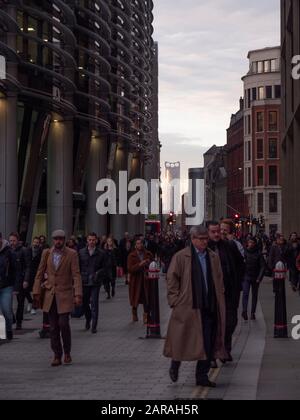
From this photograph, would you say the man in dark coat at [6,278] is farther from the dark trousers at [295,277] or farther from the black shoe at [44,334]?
the dark trousers at [295,277]

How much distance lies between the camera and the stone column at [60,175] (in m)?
44.8

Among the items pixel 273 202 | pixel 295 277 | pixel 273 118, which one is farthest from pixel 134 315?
pixel 273 118

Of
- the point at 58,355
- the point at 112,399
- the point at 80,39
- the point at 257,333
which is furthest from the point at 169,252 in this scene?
the point at 112,399

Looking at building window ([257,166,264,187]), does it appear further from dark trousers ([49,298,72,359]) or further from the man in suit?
dark trousers ([49,298,72,359])

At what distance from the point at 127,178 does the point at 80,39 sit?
16.3 metres

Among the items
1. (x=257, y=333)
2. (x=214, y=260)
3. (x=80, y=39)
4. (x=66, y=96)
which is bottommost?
(x=257, y=333)

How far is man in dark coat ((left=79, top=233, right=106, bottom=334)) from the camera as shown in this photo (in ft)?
53.9

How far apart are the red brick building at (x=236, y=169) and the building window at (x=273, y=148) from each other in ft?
29.9

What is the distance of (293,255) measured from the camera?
98.0ft

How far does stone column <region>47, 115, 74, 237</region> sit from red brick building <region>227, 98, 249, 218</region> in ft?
225

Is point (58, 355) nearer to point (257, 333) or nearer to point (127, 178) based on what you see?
point (257, 333)

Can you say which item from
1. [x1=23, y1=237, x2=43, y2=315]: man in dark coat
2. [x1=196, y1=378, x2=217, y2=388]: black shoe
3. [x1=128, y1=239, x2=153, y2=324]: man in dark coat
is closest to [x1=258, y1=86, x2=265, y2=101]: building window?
[x1=23, y1=237, x2=43, y2=315]: man in dark coat

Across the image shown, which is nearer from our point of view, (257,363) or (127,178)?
(257,363)

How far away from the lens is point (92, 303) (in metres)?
16.5
